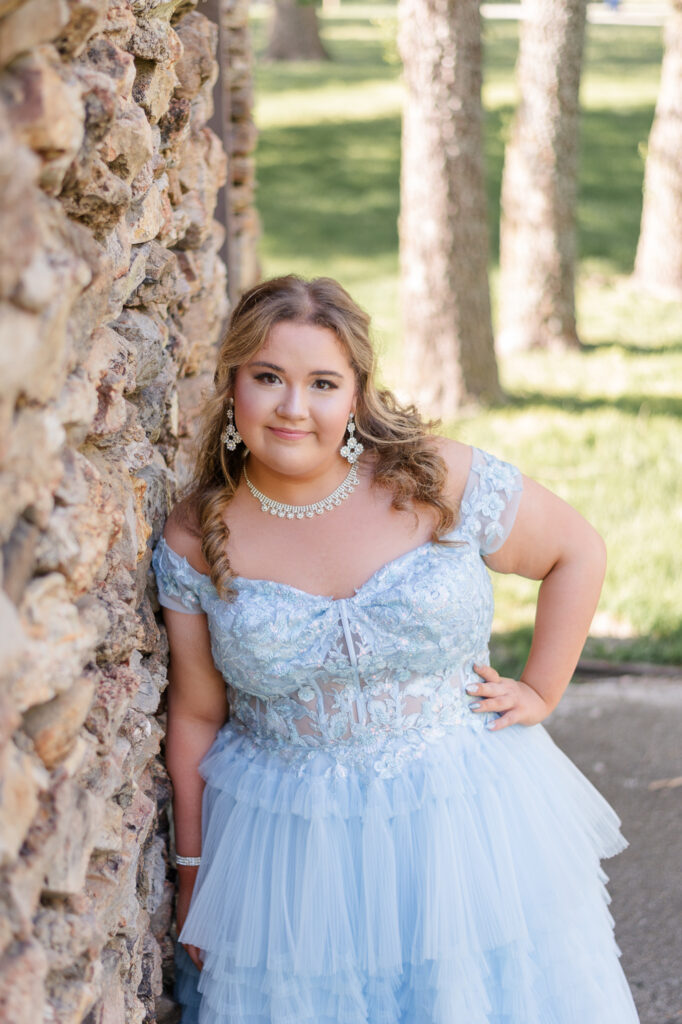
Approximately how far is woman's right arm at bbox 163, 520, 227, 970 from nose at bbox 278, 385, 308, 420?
545 millimetres

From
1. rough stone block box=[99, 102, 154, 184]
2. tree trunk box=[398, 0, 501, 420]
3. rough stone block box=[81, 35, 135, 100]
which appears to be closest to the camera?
rough stone block box=[81, 35, 135, 100]

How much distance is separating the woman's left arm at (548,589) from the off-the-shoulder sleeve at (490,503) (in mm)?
24

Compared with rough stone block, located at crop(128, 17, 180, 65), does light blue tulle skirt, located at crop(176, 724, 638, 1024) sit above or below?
below

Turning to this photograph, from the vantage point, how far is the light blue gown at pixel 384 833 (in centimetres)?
210

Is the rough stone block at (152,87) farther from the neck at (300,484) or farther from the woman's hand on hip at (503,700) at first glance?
the woman's hand on hip at (503,700)

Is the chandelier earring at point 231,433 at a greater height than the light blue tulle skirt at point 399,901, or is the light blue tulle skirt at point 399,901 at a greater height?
the chandelier earring at point 231,433

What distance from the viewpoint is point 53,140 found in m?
1.29

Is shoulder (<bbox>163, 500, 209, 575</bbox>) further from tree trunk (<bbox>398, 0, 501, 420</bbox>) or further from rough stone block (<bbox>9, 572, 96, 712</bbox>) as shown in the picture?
tree trunk (<bbox>398, 0, 501, 420</bbox>)

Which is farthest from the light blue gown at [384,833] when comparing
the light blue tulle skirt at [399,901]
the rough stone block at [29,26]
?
the rough stone block at [29,26]

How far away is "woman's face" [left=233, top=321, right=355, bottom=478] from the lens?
6.93 feet

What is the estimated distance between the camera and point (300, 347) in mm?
2123

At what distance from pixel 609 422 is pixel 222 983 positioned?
501 cm

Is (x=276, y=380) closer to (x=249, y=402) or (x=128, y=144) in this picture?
(x=249, y=402)

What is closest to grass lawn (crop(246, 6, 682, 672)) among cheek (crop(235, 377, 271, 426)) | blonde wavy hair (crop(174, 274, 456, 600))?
blonde wavy hair (crop(174, 274, 456, 600))
